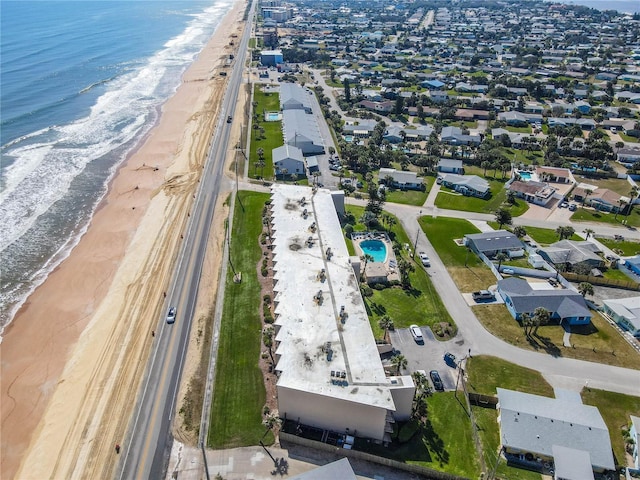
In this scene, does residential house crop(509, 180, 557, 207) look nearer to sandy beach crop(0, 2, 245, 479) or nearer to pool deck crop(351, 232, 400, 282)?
pool deck crop(351, 232, 400, 282)

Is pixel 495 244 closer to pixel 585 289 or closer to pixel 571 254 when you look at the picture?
pixel 571 254

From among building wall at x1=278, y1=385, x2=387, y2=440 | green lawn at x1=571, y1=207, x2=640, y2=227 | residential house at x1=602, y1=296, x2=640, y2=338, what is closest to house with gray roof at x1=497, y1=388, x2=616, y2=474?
building wall at x1=278, y1=385, x2=387, y2=440

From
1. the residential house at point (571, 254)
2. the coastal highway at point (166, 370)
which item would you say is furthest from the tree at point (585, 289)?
the coastal highway at point (166, 370)

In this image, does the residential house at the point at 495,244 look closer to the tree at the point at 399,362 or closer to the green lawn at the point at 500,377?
the green lawn at the point at 500,377

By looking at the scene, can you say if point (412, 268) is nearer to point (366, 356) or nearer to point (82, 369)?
point (366, 356)

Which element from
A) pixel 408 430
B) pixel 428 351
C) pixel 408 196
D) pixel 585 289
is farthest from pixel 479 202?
pixel 408 430

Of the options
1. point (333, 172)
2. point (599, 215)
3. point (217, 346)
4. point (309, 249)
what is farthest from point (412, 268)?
point (599, 215)
